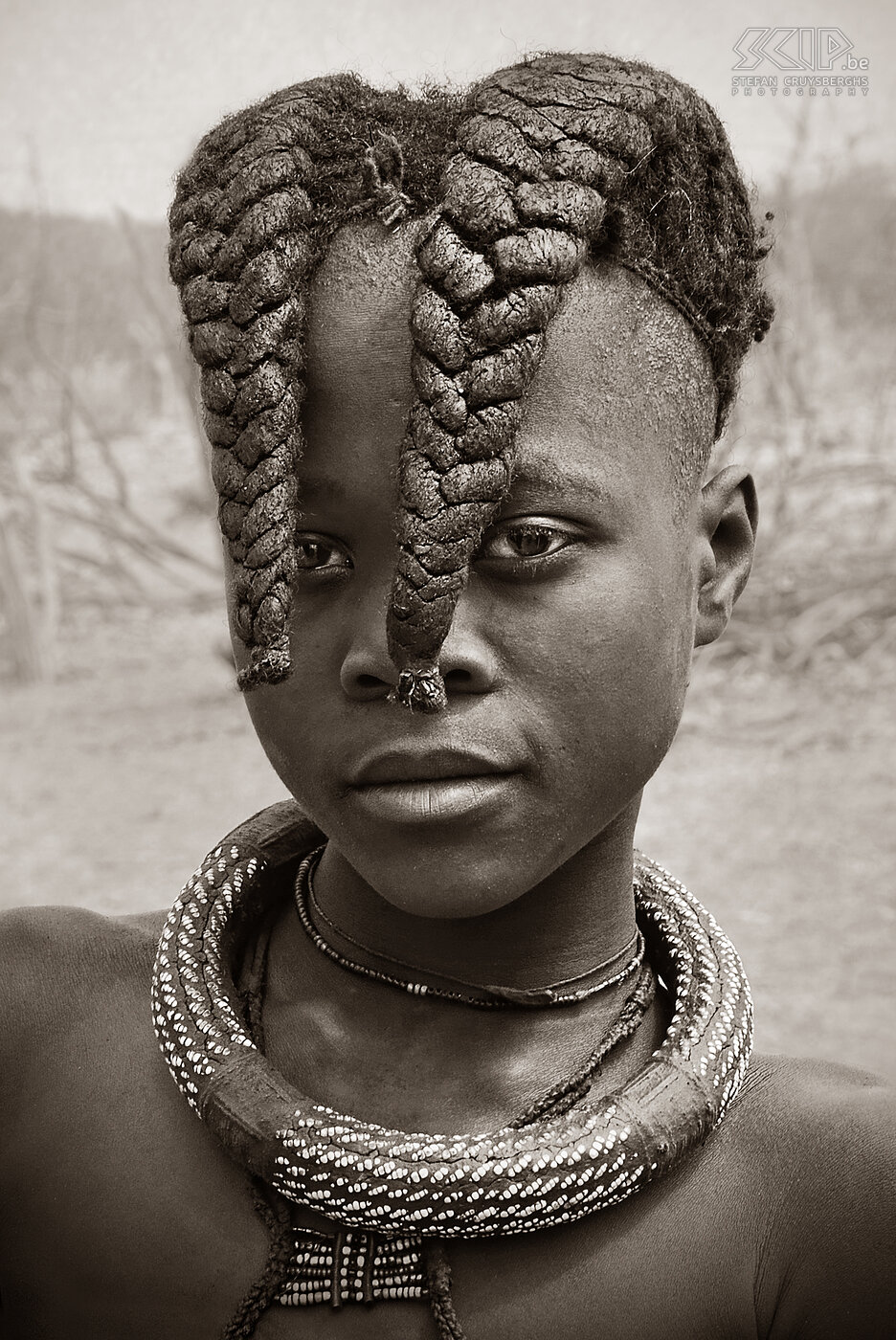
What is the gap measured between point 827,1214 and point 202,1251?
675 mm

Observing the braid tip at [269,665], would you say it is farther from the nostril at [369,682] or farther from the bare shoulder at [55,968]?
the bare shoulder at [55,968]

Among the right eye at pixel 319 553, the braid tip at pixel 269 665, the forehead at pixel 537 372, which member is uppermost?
the forehead at pixel 537 372

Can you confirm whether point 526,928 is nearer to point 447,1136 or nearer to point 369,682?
point 447,1136

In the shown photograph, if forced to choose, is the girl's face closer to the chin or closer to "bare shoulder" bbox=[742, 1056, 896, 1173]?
the chin

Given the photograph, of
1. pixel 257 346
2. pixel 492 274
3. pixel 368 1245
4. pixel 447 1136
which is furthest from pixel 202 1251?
pixel 492 274

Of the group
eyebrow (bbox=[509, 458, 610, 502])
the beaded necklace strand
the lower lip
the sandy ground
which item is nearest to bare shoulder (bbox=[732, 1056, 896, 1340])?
the beaded necklace strand

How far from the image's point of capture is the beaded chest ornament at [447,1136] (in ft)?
4.73

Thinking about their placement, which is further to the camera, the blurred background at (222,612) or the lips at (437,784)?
the blurred background at (222,612)

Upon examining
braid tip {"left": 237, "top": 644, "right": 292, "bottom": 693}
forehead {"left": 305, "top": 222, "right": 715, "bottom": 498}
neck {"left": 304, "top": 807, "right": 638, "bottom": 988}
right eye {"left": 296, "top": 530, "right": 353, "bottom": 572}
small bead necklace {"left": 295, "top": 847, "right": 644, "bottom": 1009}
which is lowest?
small bead necklace {"left": 295, "top": 847, "right": 644, "bottom": 1009}

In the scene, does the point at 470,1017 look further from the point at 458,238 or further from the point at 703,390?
the point at 458,238

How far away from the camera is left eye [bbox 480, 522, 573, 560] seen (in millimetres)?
1420

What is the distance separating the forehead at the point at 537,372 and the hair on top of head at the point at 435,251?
0.03m

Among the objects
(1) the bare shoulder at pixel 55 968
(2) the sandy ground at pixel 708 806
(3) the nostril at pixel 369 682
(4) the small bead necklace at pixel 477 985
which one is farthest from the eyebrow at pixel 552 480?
(2) the sandy ground at pixel 708 806

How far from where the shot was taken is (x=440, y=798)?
4.59ft
